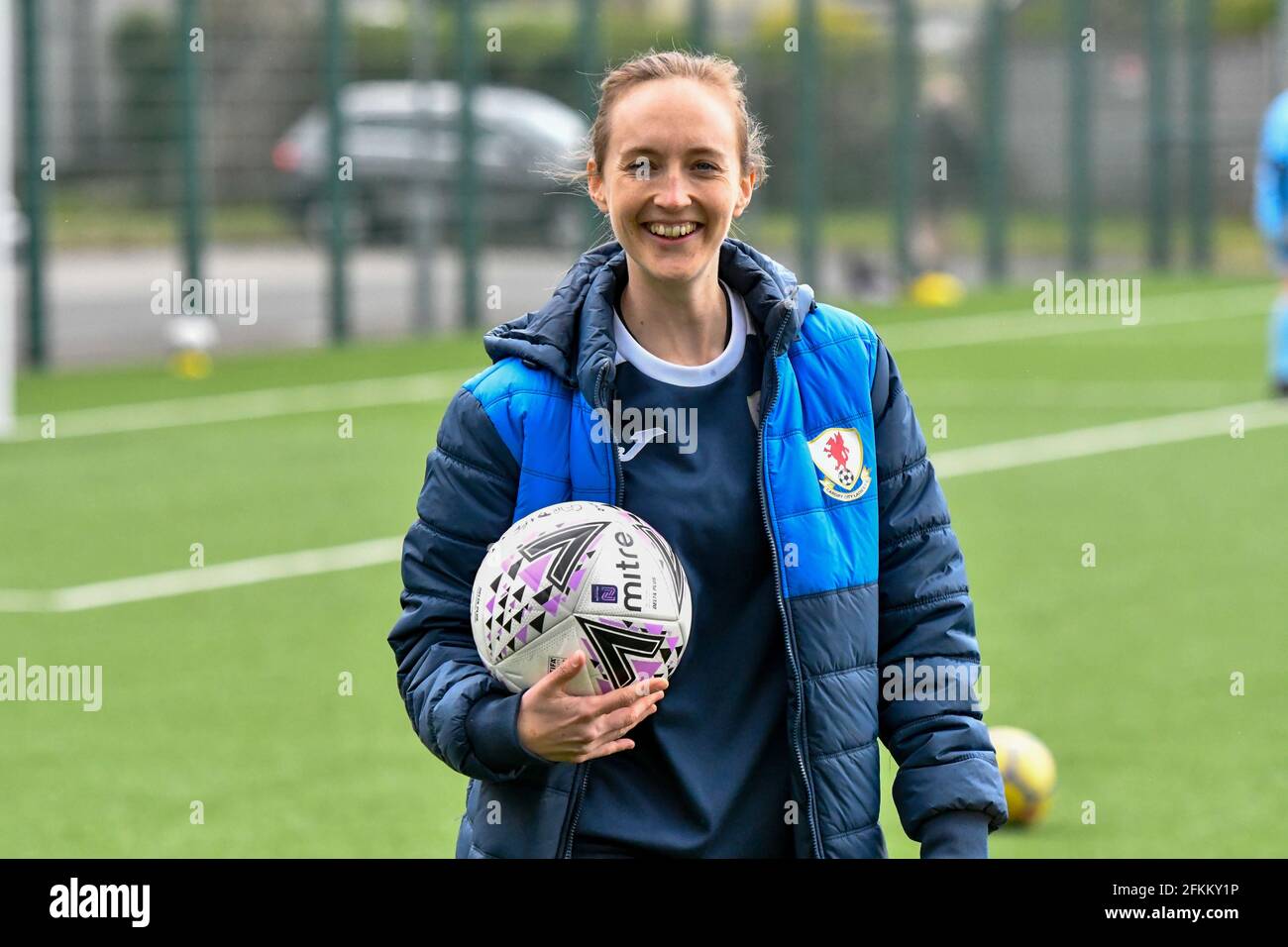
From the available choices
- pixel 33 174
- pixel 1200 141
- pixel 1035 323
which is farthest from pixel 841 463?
pixel 1200 141

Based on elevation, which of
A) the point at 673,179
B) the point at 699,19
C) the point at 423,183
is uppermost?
the point at 699,19

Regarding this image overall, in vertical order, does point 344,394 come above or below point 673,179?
below

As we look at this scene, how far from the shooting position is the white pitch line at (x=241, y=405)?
16156 millimetres

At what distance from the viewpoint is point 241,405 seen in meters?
17.4

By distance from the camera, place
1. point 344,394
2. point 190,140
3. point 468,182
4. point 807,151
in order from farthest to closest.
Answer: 1. point 807,151
2. point 468,182
3. point 190,140
4. point 344,394

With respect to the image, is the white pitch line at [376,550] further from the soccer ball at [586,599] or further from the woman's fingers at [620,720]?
the woman's fingers at [620,720]

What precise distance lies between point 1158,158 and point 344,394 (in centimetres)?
1708

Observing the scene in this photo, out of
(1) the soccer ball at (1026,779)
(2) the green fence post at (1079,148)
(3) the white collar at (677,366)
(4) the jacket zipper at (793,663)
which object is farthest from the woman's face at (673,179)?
(2) the green fence post at (1079,148)

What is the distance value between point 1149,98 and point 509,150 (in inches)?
472

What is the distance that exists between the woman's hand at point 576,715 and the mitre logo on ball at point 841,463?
16.2 inches

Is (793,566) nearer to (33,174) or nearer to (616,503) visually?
(616,503)

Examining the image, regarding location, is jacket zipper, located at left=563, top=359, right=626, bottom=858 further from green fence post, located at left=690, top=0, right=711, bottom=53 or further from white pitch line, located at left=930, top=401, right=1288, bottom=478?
green fence post, located at left=690, top=0, right=711, bottom=53

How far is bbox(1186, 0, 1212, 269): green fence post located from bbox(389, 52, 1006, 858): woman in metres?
29.5

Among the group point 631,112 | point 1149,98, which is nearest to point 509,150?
point 1149,98
